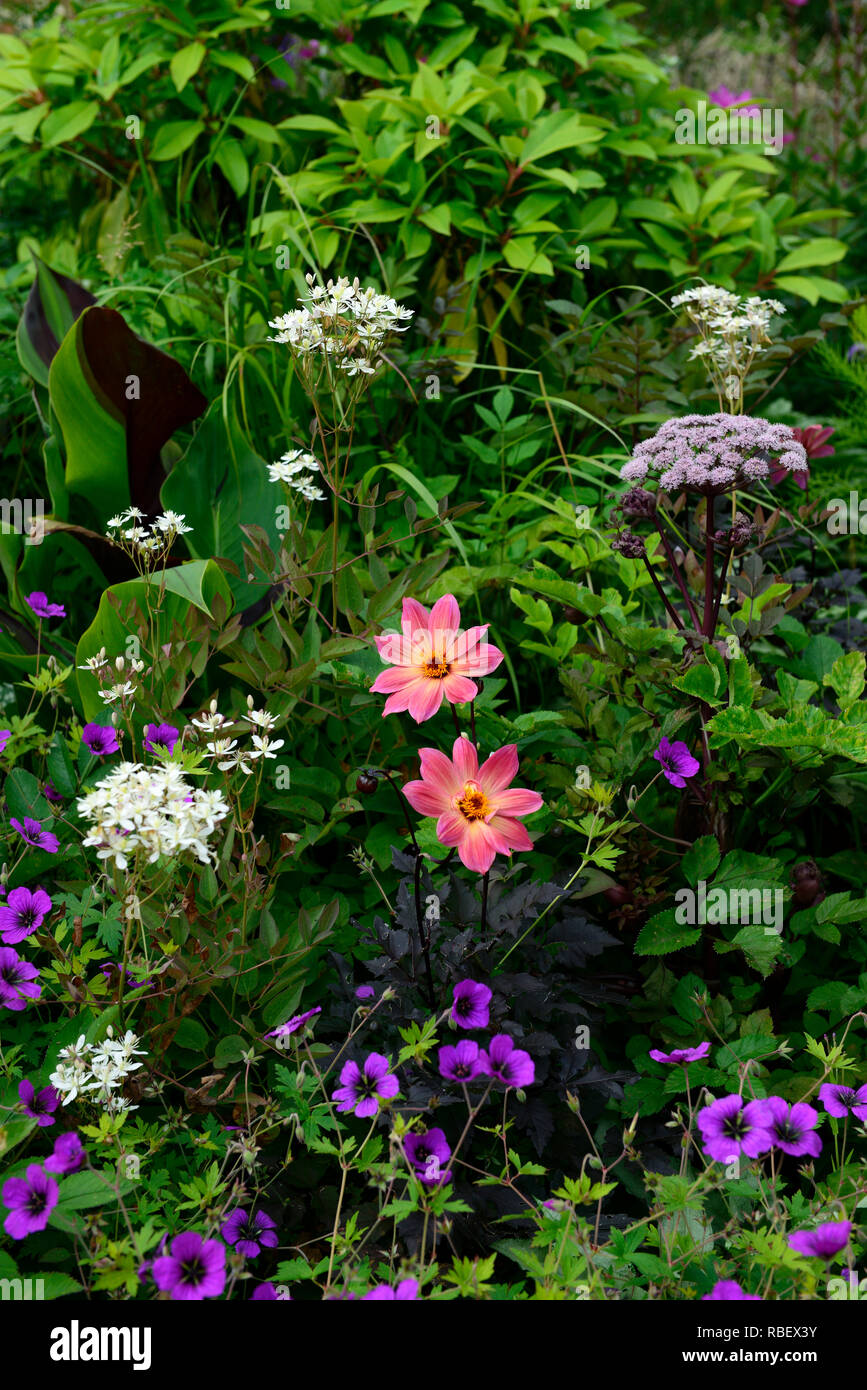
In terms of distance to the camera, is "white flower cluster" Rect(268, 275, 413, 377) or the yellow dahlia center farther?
"white flower cluster" Rect(268, 275, 413, 377)

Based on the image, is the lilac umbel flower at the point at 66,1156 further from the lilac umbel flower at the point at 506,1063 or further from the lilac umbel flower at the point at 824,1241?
the lilac umbel flower at the point at 824,1241

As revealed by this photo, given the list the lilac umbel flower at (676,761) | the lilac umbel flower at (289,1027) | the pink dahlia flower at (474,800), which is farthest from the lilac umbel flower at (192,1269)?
the lilac umbel flower at (676,761)

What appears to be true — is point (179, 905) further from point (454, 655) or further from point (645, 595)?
point (645, 595)

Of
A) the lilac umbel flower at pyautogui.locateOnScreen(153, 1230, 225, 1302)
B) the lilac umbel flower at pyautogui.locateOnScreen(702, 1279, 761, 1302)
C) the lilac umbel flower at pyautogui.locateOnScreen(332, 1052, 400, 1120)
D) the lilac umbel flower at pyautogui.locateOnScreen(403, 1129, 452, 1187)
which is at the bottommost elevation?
the lilac umbel flower at pyautogui.locateOnScreen(702, 1279, 761, 1302)

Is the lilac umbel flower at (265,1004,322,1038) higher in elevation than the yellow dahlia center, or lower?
lower

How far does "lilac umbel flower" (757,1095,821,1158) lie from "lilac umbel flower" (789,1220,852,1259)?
120mm

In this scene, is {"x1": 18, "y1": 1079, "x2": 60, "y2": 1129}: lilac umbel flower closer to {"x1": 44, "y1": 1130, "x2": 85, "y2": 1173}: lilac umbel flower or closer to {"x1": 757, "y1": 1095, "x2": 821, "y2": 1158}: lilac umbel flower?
{"x1": 44, "y1": 1130, "x2": 85, "y2": 1173}: lilac umbel flower

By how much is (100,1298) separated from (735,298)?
5.78 ft

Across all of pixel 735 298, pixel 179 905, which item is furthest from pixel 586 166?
pixel 179 905

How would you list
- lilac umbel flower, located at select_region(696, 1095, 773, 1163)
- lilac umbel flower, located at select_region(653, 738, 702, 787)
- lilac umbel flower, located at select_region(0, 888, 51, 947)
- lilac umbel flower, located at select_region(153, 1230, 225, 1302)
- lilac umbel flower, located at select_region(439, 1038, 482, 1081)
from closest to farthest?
lilac umbel flower, located at select_region(153, 1230, 225, 1302) → lilac umbel flower, located at select_region(696, 1095, 773, 1163) → lilac umbel flower, located at select_region(439, 1038, 482, 1081) → lilac umbel flower, located at select_region(0, 888, 51, 947) → lilac umbel flower, located at select_region(653, 738, 702, 787)

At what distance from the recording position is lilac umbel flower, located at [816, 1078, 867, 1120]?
124 cm

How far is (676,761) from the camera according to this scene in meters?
1.49

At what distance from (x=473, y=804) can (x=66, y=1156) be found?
0.57 metres

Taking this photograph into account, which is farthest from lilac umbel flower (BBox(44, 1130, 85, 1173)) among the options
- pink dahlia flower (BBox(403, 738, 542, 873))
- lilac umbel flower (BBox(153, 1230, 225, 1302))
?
pink dahlia flower (BBox(403, 738, 542, 873))
